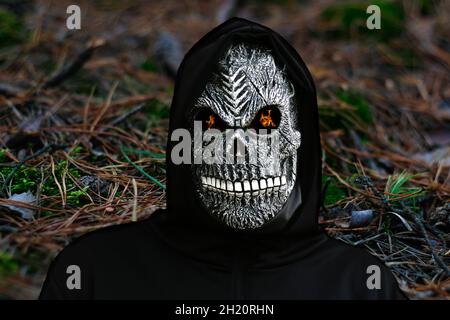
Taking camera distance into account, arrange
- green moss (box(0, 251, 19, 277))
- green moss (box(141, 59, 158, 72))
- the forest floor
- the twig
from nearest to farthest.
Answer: green moss (box(0, 251, 19, 277)) → the forest floor → the twig → green moss (box(141, 59, 158, 72))

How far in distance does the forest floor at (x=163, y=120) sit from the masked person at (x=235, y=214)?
219mm

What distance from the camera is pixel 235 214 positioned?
2557 mm

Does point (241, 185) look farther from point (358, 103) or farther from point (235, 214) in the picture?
point (358, 103)

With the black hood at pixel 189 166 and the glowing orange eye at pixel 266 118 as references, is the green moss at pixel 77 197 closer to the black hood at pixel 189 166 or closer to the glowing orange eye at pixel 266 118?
the black hood at pixel 189 166

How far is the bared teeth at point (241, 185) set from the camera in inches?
100

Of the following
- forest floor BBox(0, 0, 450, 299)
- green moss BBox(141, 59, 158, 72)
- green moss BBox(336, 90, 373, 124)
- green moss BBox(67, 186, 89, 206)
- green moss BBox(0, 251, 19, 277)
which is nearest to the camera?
green moss BBox(0, 251, 19, 277)

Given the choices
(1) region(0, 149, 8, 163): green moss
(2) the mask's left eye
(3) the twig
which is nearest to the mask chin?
(2) the mask's left eye

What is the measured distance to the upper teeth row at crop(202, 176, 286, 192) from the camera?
255cm

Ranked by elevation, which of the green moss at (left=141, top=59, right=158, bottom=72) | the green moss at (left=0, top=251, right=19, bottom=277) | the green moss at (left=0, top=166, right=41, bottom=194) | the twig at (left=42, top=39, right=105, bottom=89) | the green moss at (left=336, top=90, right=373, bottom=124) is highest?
the green moss at (left=141, top=59, right=158, bottom=72)

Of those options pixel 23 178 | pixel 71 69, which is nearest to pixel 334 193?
pixel 23 178

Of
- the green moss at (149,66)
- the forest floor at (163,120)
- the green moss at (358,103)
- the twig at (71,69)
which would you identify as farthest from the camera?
the green moss at (149,66)

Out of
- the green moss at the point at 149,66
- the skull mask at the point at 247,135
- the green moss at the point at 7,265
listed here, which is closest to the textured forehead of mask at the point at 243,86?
the skull mask at the point at 247,135

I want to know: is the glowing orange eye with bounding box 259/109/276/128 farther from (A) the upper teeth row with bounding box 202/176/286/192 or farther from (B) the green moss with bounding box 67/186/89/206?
(B) the green moss with bounding box 67/186/89/206

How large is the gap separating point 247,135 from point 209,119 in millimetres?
191
